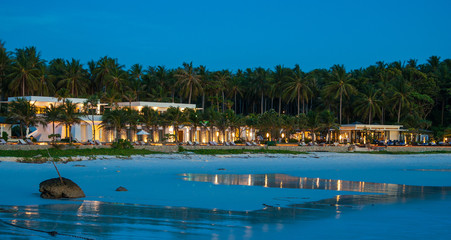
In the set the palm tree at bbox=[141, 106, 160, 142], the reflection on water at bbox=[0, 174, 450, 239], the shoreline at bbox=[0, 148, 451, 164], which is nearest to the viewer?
the reflection on water at bbox=[0, 174, 450, 239]

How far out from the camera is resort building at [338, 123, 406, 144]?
2813 inches

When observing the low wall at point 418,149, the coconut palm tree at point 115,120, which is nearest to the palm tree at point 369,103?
the low wall at point 418,149

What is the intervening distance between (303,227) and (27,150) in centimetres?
2766

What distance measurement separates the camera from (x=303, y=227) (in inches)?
502

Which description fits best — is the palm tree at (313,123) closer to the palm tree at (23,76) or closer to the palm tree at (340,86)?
the palm tree at (340,86)

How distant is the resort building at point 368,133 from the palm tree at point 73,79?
40372 millimetres

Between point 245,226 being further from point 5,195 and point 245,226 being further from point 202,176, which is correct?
point 202,176

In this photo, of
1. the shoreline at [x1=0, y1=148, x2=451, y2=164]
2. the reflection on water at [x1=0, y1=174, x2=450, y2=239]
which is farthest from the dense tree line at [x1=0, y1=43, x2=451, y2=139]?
the reflection on water at [x1=0, y1=174, x2=450, y2=239]

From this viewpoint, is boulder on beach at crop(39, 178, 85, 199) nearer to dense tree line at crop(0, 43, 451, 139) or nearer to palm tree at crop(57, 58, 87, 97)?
dense tree line at crop(0, 43, 451, 139)

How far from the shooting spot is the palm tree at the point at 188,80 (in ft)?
272

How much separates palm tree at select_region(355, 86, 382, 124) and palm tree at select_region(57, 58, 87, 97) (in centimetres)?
4286

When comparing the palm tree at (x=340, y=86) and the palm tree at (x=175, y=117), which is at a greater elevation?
the palm tree at (x=340, y=86)

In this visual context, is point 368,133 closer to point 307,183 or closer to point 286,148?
point 286,148

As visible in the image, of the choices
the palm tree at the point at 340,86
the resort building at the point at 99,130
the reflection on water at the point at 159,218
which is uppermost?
the palm tree at the point at 340,86
